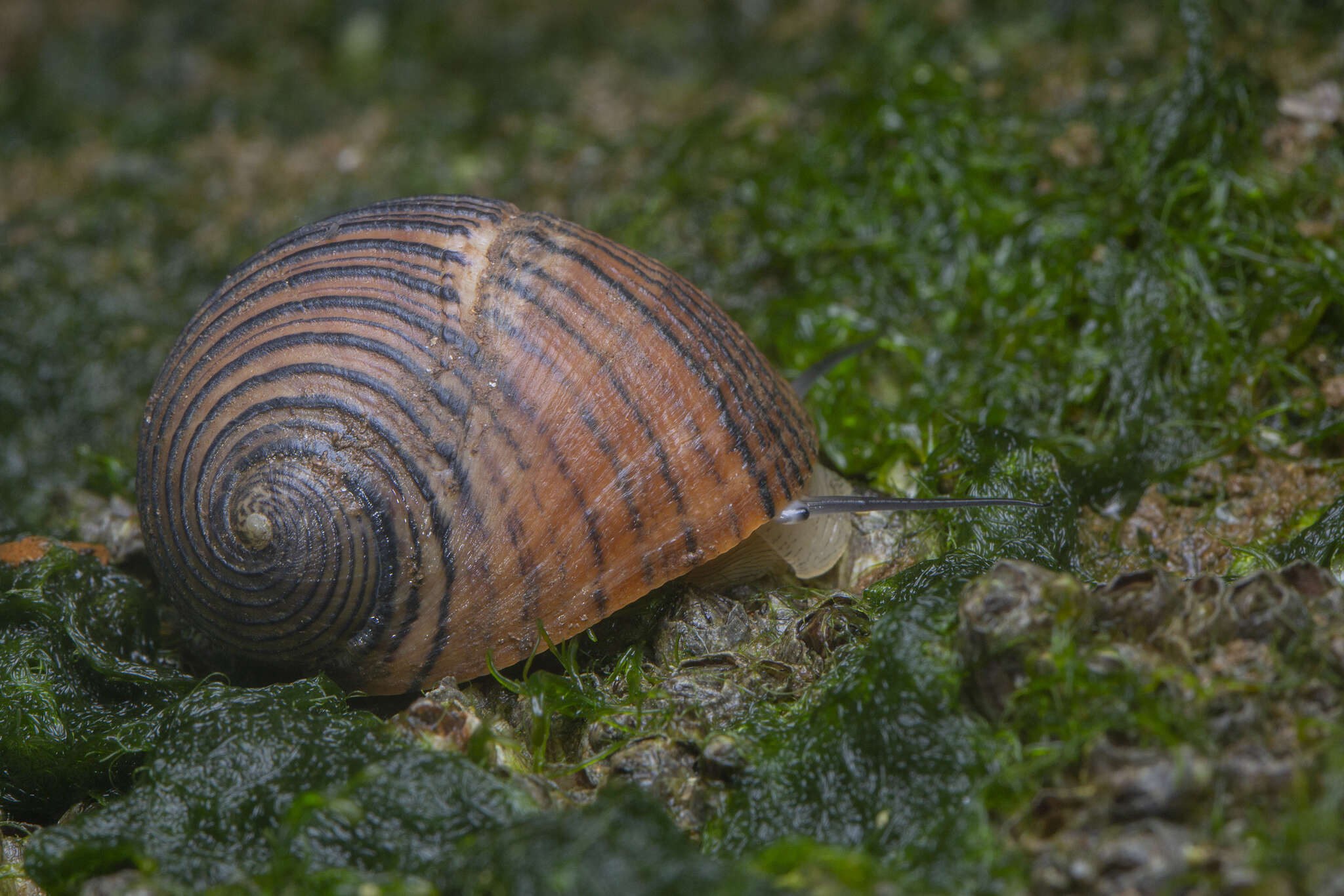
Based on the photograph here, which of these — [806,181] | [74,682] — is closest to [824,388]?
[806,181]

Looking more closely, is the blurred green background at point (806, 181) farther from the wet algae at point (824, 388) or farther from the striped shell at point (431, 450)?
the striped shell at point (431, 450)

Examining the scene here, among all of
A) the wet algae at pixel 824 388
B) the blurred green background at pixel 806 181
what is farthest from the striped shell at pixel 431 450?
the blurred green background at pixel 806 181

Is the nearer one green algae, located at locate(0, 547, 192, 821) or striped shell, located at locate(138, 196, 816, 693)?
striped shell, located at locate(138, 196, 816, 693)

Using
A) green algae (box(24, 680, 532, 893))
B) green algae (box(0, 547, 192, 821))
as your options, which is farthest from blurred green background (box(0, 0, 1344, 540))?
green algae (box(24, 680, 532, 893))

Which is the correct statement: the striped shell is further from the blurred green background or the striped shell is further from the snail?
the blurred green background

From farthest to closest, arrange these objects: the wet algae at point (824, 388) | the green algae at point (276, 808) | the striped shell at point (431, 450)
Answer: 1. the striped shell at point (431, 450)
2. the green algae at point (276, 808)
3. the wet algae at point (824, 388)

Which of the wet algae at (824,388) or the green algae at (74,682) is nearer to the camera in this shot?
the wet algae at (824,388)

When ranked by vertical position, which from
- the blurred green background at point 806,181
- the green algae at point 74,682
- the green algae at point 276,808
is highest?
the blurred green background at point 806,181

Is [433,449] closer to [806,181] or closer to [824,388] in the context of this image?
[824,388]
